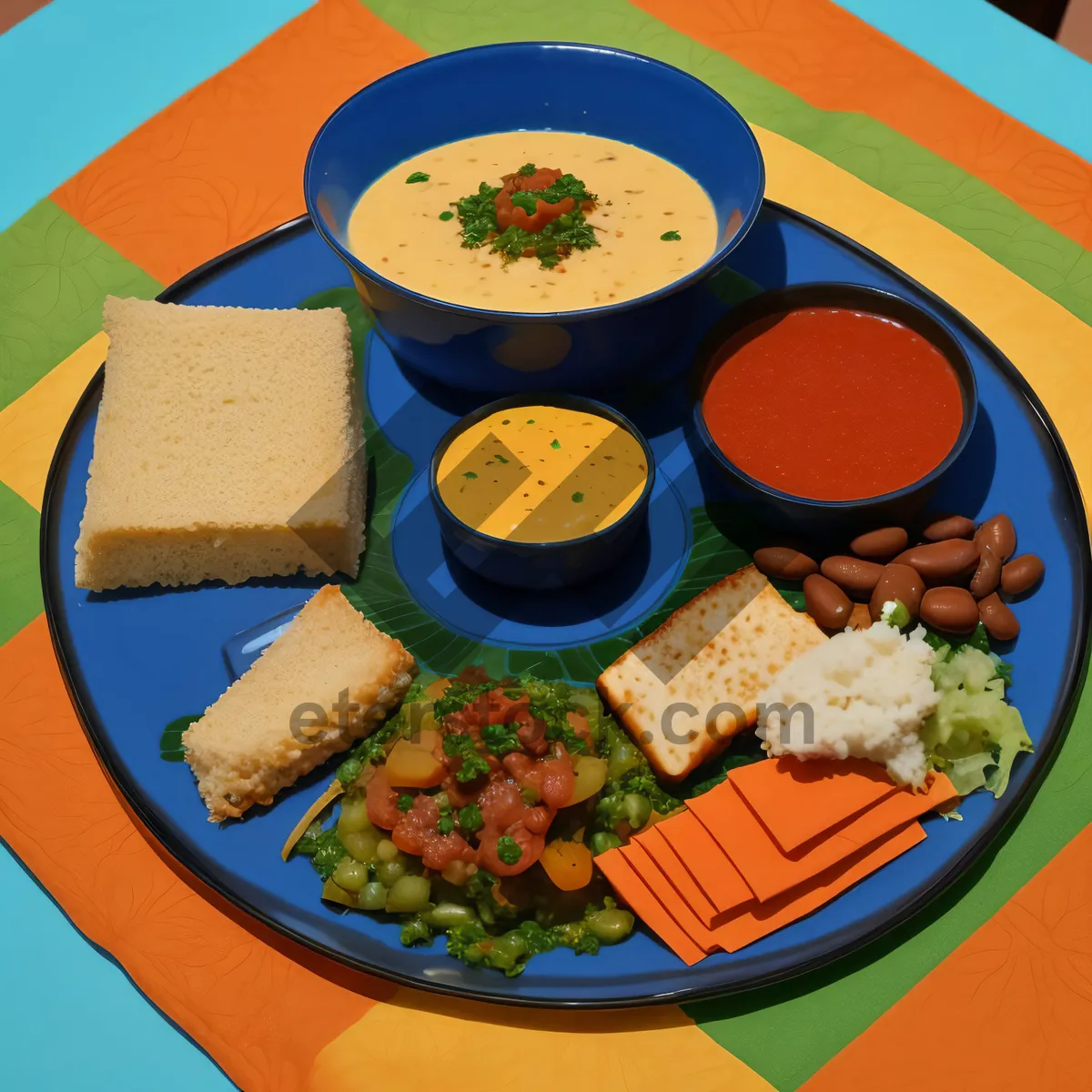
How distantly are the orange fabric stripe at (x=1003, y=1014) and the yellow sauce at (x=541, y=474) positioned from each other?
68.6 inches

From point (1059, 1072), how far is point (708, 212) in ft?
10.6

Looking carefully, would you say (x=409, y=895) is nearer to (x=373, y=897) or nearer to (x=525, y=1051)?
(x=373, y=897)

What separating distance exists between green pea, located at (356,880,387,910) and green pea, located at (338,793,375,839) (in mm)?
179

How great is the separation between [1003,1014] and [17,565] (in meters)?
3.76

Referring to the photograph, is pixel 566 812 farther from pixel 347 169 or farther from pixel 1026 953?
pixel 347 169

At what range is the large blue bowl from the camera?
13.1ft

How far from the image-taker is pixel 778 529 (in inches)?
157

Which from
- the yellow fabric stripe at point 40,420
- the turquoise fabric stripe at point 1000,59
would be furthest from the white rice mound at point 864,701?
the turquoise fabric stripe at point 1000,59

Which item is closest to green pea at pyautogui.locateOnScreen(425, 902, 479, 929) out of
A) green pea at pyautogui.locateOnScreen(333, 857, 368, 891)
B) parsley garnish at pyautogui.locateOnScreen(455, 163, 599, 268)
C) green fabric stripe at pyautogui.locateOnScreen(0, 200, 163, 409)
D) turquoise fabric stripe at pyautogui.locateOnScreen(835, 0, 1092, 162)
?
green pea at pyautogui.locateOnScreen(333, 857, 368, 891)

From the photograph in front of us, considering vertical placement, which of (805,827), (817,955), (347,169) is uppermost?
(347,169)

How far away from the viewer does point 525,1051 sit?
10.7ft

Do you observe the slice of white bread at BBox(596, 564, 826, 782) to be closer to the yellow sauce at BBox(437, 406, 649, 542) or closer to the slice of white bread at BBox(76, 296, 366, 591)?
the yellow sauce at BBox(437, 406, 649, 542)

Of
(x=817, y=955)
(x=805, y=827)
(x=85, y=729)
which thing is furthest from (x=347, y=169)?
(x=817, y=955)

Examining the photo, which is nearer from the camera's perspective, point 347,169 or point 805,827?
point 805,827
